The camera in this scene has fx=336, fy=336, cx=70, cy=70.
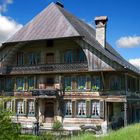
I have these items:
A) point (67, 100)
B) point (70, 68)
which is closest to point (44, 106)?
point (67, 100)

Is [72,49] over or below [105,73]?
over

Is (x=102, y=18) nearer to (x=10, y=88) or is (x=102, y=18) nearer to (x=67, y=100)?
(x=67, y=100)

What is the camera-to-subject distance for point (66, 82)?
1281 inches

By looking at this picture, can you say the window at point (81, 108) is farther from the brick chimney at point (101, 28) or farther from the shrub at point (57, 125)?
the brick chimney at point (101, 28)

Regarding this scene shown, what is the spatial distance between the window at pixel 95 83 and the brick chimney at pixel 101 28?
4731mm

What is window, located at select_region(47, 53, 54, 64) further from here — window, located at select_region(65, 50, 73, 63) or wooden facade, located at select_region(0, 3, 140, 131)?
window, located at select_region(65, 50, 73, 63)

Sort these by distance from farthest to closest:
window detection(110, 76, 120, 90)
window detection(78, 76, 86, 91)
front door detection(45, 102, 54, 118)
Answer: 1. front door detection(45, 102, 54, 118)
2. window detection(78, 76, 86, 91)
3. window detection(110, 76, 120, 90)

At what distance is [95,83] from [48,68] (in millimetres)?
4890

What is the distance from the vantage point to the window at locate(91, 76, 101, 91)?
31.1m

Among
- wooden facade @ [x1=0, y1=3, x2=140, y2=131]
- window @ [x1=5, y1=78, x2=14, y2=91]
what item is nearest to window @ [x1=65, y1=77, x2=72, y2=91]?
wooden facade @ [x1=0, y1=3, x2=140, y2=131]

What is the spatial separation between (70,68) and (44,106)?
4801 millimetres

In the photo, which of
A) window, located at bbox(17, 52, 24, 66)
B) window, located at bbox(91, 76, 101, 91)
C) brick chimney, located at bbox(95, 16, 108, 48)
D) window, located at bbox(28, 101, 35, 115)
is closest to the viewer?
window, located at bbox(91, 76, 101, 91)

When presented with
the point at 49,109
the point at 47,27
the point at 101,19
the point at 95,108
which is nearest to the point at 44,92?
the point at 49,109

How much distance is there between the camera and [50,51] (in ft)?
110
